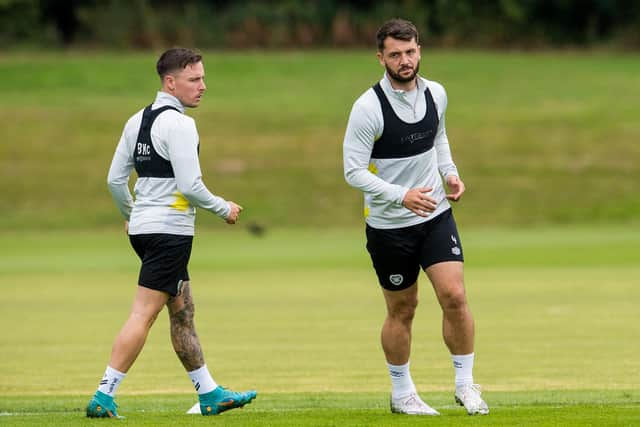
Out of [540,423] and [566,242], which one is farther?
[566,242]

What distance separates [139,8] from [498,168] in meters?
28.3

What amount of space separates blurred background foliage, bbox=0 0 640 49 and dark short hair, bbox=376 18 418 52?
5569 cm

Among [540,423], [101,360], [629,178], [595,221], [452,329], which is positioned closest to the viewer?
[540,423]

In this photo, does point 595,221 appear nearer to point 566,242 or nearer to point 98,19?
point 566,242

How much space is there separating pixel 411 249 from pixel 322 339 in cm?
540

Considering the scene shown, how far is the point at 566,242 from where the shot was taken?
99.7 feet

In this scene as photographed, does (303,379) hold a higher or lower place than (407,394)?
lower

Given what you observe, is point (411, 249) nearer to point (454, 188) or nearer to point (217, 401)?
point (454, 188)

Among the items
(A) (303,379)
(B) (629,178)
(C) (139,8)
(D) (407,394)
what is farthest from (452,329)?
(C) (139,8)

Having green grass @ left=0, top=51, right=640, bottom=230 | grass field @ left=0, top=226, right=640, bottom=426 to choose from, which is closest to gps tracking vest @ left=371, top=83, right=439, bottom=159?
grass field @ left=0, top=226, right=640, bottom=426

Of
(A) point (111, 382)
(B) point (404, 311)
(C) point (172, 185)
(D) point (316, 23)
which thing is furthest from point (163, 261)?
(D) point (316, 23)

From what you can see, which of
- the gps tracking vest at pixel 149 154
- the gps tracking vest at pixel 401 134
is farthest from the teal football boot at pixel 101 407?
the gps tracking vest at pixel 401 134

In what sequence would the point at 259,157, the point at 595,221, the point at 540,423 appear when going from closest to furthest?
the point at 540,423 < the point at 595,221 < the point at 259,157

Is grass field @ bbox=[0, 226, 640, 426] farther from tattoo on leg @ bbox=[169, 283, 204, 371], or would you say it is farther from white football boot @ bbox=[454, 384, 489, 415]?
tattoo on leg @ bbox=[169, 283, 204, 371]
